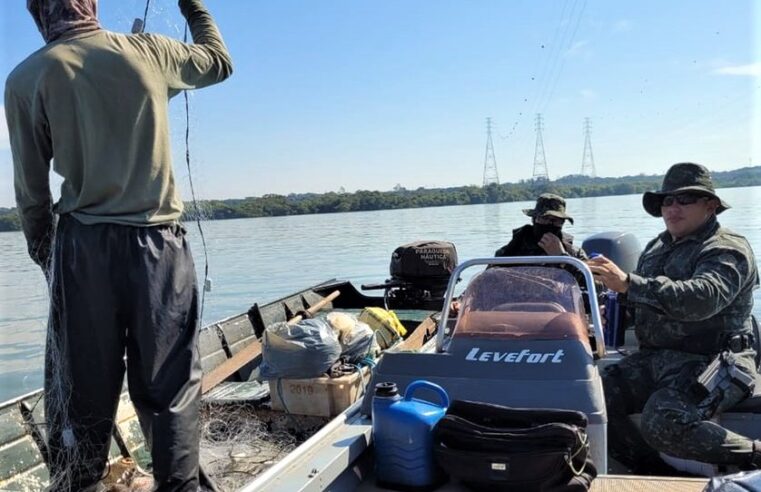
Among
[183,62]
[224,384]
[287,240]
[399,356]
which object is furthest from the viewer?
[287,240]

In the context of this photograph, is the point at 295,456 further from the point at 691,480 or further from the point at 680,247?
the point at 680,247

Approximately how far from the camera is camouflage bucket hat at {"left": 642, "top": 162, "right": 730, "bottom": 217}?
304 cm

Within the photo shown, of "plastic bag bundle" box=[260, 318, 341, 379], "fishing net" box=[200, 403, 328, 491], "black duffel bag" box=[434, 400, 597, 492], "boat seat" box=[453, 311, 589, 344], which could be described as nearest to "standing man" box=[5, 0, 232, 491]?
"black duffel bag" box=[434, 400, 597, 492]

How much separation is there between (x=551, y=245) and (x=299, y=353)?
2.05m

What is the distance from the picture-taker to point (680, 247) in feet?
10.3

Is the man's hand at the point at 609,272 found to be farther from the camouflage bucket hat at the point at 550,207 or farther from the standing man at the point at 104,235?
the camouflage bucket hat at the point at 550,207

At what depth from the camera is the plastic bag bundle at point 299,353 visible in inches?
142

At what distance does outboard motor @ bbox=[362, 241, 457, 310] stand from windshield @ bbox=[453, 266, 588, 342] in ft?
10.7

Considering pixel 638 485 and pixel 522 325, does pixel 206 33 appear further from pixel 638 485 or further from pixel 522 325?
pixel 638 485

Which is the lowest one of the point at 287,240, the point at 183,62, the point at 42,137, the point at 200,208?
the point at 287,240

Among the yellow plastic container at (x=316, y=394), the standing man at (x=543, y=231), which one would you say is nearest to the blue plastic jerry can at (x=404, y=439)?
the yellow plastic container at (x=316, y=394)

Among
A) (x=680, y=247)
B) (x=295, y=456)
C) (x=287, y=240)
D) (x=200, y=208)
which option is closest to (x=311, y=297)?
(x=200, y=208)

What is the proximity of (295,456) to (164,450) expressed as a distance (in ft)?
1.34

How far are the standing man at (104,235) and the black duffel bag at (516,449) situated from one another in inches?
32.2
